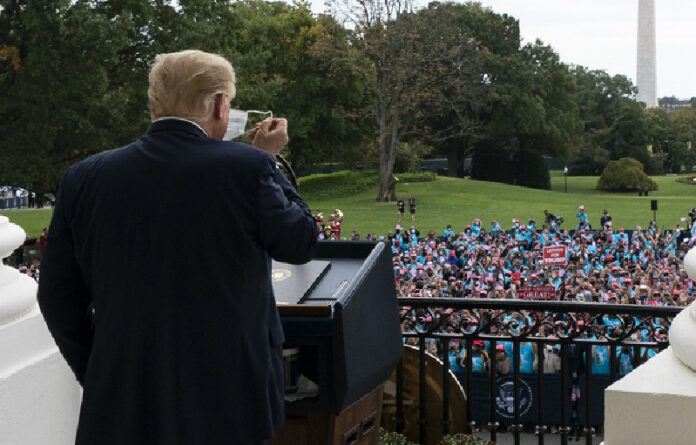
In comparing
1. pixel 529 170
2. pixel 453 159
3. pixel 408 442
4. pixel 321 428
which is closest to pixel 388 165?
pixel 453 159

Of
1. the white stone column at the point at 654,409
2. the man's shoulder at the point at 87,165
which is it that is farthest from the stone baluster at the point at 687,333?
the man's shoulder at the point at 87,165

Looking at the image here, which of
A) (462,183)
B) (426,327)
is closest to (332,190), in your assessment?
(462,183)

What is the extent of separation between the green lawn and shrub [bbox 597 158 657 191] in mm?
1212

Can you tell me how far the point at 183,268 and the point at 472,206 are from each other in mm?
55796

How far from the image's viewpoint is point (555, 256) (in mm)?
22359

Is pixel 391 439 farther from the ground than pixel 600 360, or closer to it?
farther from the ground

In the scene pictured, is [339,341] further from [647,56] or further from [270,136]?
[647,56]

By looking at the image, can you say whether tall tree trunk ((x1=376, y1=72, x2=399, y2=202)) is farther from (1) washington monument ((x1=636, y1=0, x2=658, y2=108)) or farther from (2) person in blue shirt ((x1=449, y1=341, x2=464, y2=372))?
(1) washington monument ((x1=636, y1=0, x2=658, y2=108))

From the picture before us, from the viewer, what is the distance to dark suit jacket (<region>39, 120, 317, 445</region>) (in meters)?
2.22

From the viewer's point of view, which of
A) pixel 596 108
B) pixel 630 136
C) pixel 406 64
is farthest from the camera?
pixel 596 108

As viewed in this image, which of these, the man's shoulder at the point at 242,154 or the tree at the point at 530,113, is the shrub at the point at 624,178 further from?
the man's shoulder at the point at 242,154

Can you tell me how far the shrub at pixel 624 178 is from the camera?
73312 millimetres

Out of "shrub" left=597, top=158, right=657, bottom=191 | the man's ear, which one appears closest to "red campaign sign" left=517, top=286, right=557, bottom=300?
the man's ear

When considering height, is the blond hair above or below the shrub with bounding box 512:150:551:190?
above
